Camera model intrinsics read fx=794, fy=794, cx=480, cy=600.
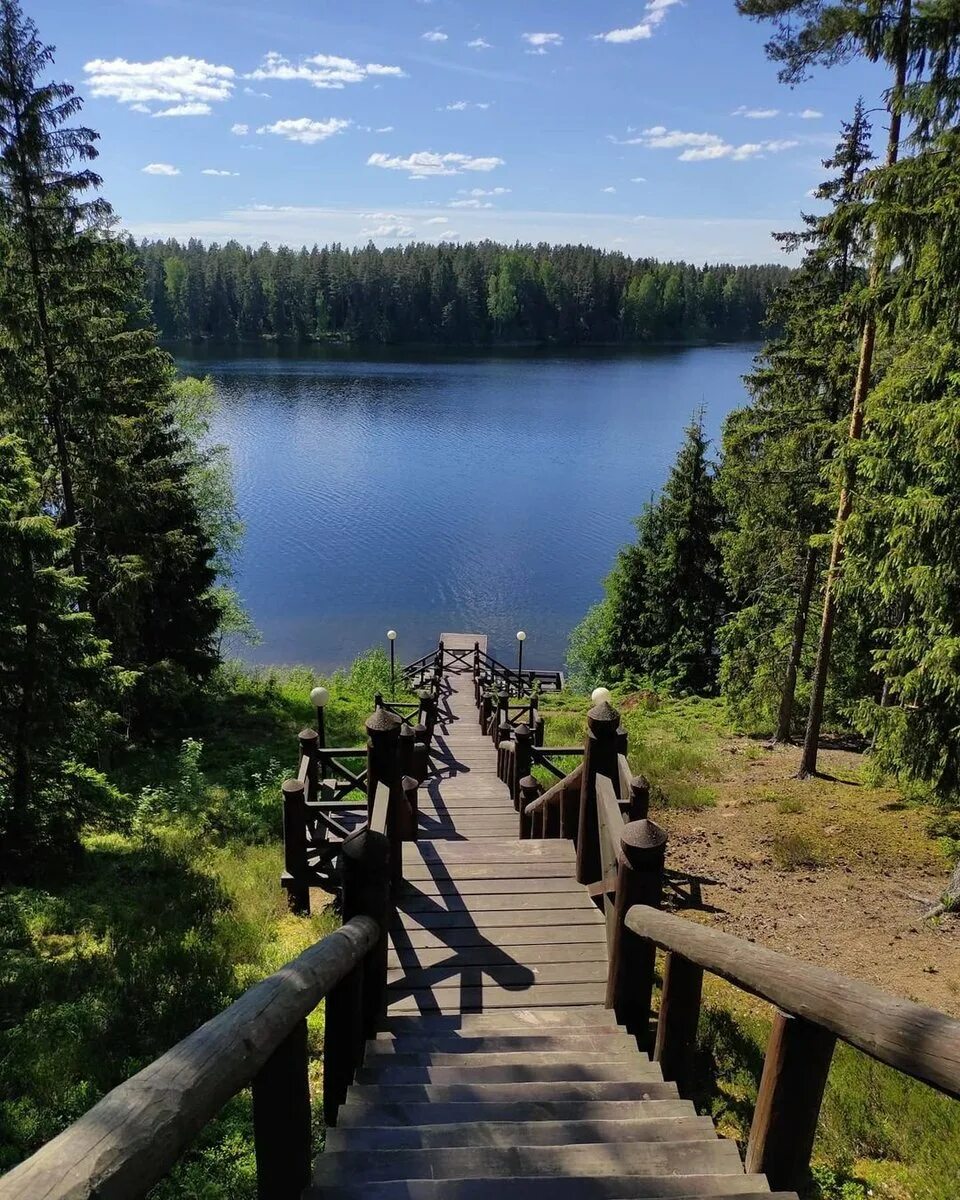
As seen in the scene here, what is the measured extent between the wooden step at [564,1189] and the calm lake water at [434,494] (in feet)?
94.9

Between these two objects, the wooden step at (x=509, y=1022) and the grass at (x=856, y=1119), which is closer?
the grass at (x=856, y=1119)

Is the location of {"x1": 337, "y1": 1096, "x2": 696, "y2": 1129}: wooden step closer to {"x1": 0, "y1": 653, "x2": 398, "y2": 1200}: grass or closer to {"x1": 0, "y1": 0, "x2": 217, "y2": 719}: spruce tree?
{"x1": 0, "y1": 653, "x2": 398, "y2": 1200}: grass

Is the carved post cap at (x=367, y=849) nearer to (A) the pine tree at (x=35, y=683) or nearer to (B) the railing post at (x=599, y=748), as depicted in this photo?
(B) the railing post at (x=599, y=748)

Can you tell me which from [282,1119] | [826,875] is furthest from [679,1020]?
[826,875]

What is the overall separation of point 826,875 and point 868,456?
522 centimetres

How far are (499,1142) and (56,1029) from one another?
13.7ft

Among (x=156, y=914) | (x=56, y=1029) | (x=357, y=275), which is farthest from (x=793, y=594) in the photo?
(x=357, y=275)

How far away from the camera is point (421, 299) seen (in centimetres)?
11881

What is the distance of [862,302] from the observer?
9742 mm

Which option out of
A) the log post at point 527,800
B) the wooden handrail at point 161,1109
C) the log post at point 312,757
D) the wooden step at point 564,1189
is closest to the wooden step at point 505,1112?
the wooden step at point 564,1189

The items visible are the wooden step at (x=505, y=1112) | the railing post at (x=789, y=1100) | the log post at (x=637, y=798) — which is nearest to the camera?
the railing post at (x=789, y=1100)

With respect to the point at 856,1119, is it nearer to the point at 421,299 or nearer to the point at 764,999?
the point at 764,999

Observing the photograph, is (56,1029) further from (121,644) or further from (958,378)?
(121,644)

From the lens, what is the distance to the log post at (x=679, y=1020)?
10.2 ft
